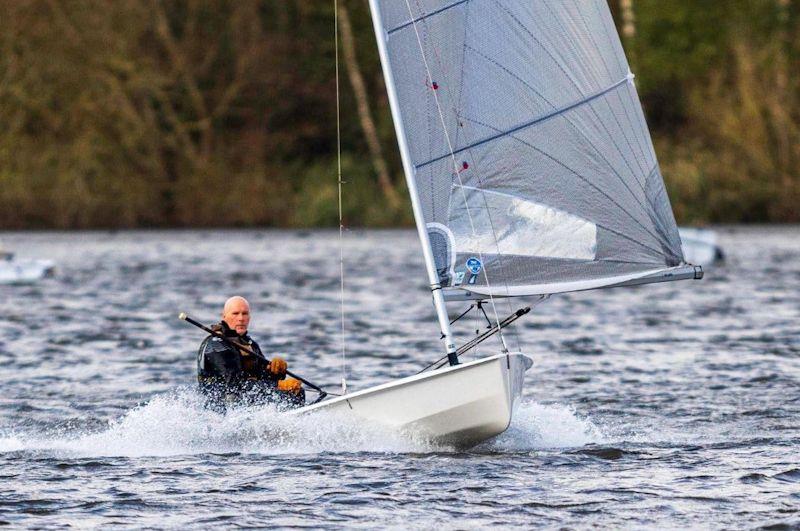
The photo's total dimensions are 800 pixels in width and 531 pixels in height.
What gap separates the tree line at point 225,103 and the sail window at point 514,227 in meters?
38.6

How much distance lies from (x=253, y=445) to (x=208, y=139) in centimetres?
4393

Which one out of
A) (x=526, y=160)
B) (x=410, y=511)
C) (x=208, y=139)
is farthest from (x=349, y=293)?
(x=208, y=139)

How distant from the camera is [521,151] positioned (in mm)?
14523

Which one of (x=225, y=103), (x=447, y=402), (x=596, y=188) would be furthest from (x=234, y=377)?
(x=225, y=103)

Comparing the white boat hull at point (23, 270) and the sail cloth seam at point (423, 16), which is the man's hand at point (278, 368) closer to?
the sail cloth seam at point (423, 16)

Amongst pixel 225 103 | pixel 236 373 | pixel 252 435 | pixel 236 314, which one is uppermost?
pixel 225 103

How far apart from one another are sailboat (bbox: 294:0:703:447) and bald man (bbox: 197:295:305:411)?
141cm

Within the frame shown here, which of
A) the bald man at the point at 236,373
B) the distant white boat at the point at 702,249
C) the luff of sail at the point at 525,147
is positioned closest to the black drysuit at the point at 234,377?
the bald man at the point at 236,373

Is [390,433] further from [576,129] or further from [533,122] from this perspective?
[576,129]

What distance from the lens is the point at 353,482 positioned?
12797 millimetres

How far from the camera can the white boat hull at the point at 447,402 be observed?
1316 centimetres

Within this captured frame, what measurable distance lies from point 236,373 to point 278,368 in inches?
17.8

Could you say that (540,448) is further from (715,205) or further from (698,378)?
(715,205)

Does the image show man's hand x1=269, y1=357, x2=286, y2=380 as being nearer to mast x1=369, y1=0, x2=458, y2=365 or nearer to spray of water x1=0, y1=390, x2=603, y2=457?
spray of water x1=0, y1=390, x2=603, y2=457
